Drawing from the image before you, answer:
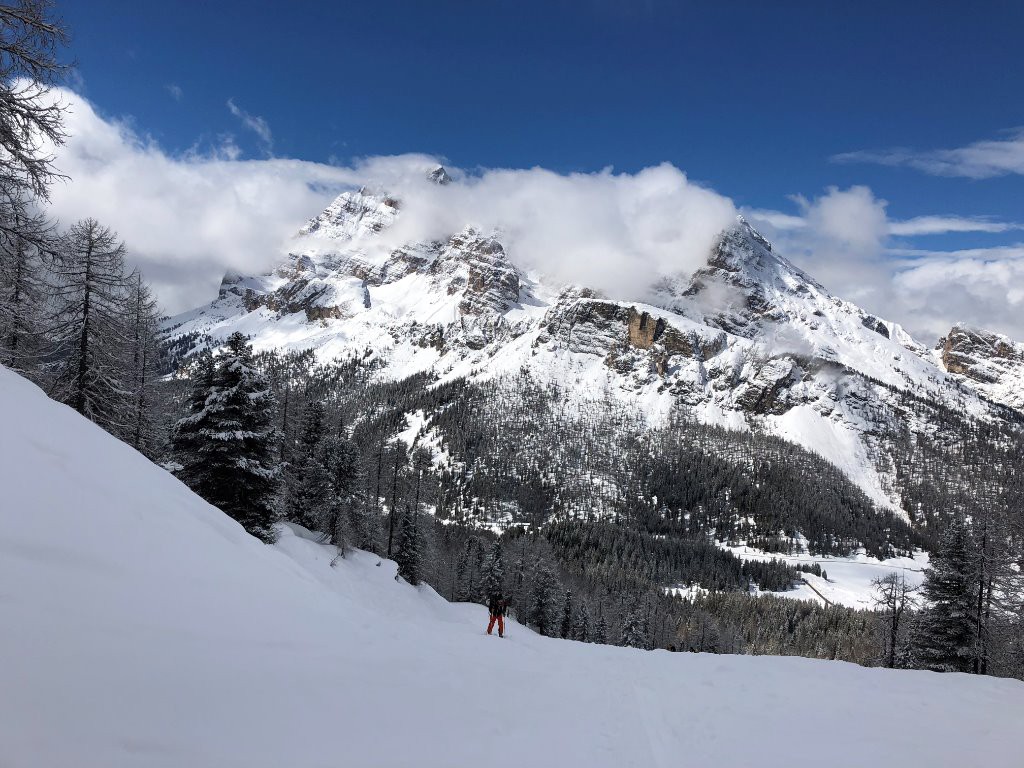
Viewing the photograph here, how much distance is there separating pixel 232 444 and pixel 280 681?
16905 mm

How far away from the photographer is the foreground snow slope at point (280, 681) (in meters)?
4.15

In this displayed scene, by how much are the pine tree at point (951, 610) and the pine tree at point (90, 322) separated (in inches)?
1436

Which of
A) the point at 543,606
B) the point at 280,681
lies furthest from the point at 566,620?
the point at 280,681

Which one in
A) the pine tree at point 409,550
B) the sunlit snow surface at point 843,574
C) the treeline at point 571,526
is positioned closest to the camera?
the treeline at point 571,526

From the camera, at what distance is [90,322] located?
67.5 ft

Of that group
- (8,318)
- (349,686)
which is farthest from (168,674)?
(8,318)

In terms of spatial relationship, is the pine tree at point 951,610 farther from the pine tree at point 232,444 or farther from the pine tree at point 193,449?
the pine tree at point 193,449

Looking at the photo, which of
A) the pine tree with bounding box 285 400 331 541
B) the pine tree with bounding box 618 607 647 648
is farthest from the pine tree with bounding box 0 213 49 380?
the pine tree with bounding box 618 607 647 648

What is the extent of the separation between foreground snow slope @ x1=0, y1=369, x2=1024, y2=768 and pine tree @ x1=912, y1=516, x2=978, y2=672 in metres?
15.2

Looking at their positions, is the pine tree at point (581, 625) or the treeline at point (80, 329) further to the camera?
the pine tree at point (581, 625)

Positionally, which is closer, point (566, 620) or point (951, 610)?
point (951, 610)

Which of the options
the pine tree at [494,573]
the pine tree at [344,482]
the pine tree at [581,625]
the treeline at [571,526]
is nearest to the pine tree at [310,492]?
the treeline at [571,526]

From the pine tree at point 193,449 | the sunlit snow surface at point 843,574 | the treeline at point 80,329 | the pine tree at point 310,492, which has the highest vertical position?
the treeline at point 80,329

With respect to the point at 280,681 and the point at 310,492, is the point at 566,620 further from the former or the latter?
the point at 280,681
